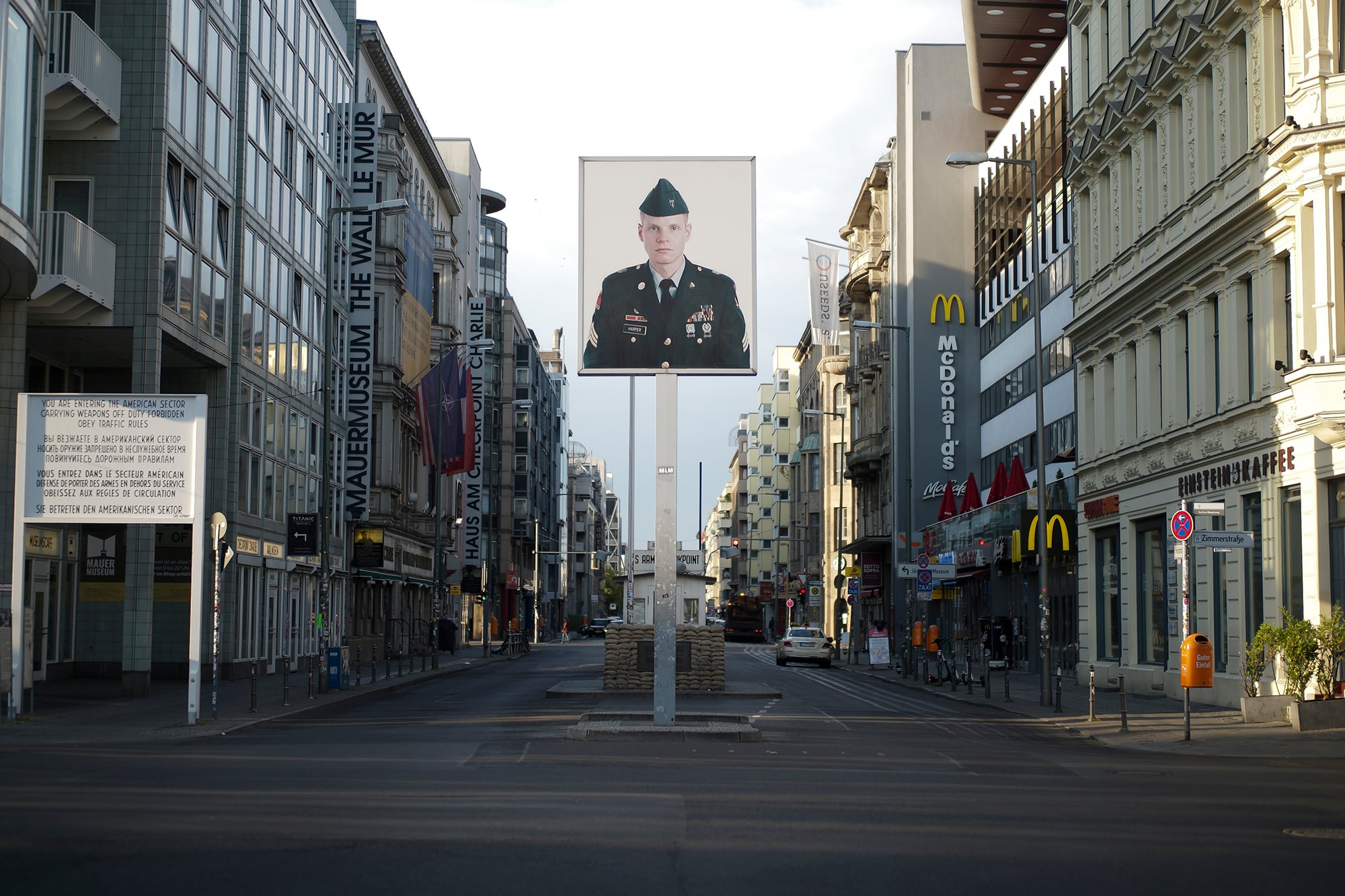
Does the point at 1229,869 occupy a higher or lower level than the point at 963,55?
lower

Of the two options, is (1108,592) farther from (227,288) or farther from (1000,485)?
(227,288)

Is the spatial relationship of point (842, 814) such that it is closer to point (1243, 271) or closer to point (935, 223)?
point (1243, 271)

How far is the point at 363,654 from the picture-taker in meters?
61.6

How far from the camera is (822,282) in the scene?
77.5m

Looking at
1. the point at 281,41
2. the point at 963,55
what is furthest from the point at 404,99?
the point at 963,55

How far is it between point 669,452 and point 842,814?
10.5m

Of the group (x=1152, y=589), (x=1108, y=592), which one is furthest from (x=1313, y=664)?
(x=1108, y=592)

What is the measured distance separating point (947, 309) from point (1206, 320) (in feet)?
127

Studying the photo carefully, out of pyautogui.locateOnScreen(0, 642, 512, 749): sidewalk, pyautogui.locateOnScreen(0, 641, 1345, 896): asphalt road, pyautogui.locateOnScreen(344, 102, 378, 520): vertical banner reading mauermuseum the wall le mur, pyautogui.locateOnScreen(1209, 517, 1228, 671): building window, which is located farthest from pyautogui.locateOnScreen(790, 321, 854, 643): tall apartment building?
pyautogui.locateOnScreen(0, 641, 1345, 896): asphalt road

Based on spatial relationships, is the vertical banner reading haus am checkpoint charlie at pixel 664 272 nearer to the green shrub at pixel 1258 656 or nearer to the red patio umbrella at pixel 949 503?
the green shrub at pixel 1258 656

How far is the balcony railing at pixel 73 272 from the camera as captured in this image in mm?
28547

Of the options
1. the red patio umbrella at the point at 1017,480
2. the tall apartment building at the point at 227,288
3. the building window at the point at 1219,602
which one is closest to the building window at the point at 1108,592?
the building window at the point at 1219,602

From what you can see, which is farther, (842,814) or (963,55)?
(963,55)

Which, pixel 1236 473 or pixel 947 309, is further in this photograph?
pixel 947 309
